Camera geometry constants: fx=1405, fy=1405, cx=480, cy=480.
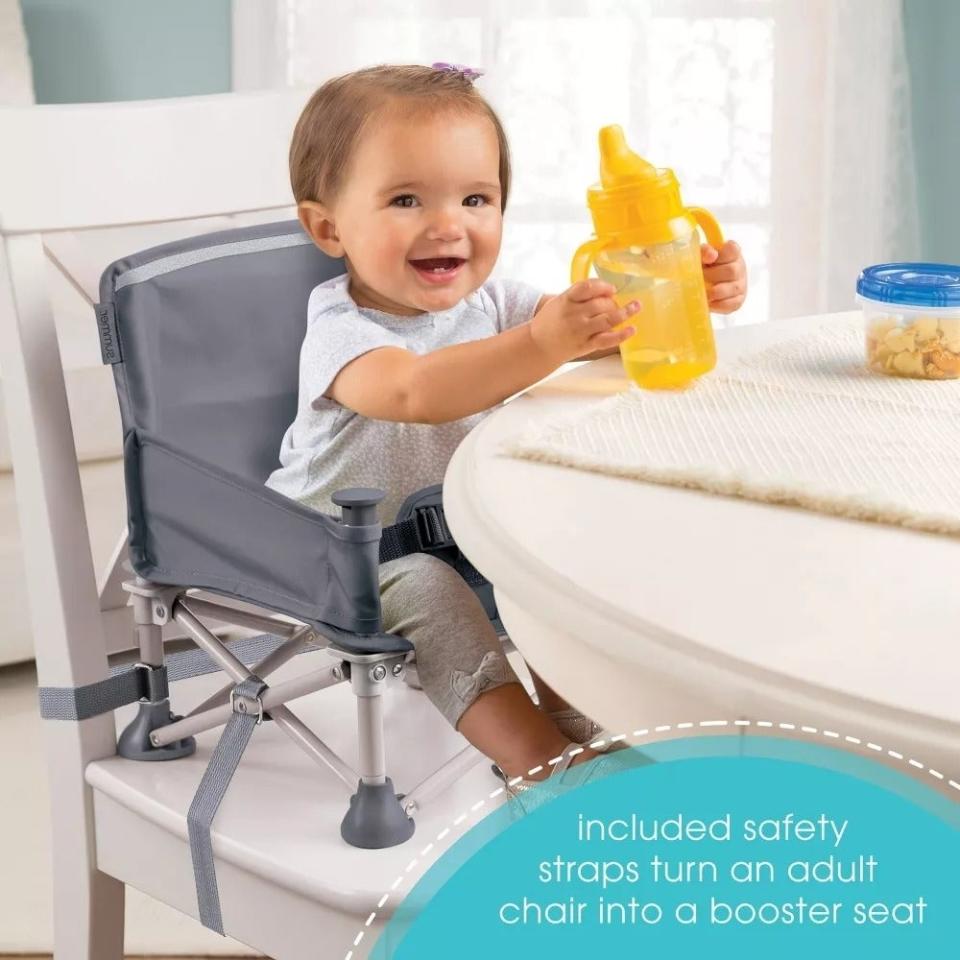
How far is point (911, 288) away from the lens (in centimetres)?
98

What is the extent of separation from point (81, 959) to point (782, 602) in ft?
2.89

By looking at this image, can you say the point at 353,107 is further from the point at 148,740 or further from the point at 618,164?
the point at 148,740

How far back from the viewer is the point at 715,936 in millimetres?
576

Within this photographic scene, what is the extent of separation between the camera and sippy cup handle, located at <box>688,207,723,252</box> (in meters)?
1.07

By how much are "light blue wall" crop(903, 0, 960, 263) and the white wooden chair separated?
219 centimetres

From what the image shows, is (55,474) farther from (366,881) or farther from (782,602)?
(782,602)

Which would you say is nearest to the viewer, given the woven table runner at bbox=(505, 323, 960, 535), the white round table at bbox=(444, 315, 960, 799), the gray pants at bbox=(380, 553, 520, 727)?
the white round table at bbox=(444, 315, 960, 799)

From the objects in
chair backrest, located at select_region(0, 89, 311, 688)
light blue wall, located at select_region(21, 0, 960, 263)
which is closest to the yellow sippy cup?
chair backrest, located at select_region(0, 89, 311, 688)

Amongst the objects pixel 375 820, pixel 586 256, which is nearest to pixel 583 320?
pixel 586 256

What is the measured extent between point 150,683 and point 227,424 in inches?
10.1

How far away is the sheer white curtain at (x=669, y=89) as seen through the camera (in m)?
3.08

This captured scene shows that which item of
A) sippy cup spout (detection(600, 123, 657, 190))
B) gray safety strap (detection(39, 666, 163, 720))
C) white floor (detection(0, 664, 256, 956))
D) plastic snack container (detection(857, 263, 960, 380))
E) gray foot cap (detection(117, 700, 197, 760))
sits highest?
sippy cup spout (detection(600, 123, 657, 190))

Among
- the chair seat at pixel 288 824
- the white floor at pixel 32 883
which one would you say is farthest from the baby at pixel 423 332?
the white floor at pixel 32 883

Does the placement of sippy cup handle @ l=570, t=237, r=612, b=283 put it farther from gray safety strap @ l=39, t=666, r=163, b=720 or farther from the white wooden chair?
gray safety strap @ l=39, t=666, r=163, b=720
